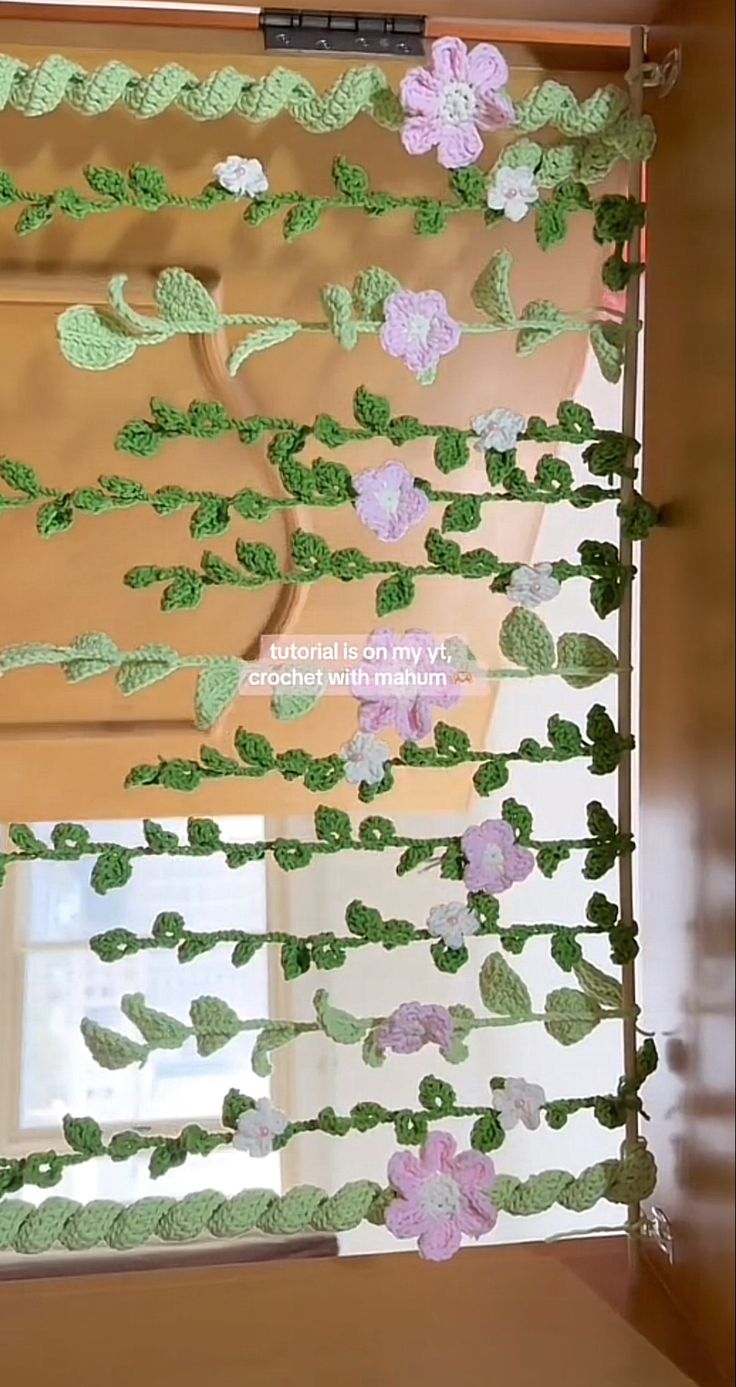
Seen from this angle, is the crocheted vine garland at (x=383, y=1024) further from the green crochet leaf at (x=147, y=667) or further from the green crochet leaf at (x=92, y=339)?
the green crochet leaf at (x=92, y=339)

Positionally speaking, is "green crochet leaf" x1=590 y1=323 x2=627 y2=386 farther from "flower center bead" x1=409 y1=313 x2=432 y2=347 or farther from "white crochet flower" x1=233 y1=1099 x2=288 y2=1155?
"white crochet flower" x1=233 y1=1099 x2=288 y2=1155

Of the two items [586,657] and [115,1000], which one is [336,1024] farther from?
[115,1000]

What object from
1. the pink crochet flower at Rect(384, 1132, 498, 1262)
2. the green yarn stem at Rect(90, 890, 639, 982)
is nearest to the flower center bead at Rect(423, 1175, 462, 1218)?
the pink crochet flower at Rect(384, 1132, 498, 1262)

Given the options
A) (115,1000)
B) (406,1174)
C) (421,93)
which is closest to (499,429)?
(421,93)

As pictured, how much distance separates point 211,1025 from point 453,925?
0.43 ft

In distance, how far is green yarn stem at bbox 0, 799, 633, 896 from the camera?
2.06 ft

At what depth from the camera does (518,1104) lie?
0.65m

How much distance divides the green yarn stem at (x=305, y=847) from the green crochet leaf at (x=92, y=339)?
0.73ft

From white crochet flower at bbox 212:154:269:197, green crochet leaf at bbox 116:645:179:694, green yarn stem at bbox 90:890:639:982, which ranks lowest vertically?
green yarn stem at bbox 90:890:639:982

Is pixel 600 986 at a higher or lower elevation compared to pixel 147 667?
lower

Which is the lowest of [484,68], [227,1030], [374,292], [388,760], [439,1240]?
[439,1240]

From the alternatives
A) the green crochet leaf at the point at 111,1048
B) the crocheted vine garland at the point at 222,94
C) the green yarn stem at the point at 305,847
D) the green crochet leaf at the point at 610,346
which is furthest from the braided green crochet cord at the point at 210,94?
the green crochet leaf at the point at 111,1048

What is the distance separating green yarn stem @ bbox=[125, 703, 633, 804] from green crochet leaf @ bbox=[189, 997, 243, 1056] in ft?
0.36

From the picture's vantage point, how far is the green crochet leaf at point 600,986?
667 millimetres
